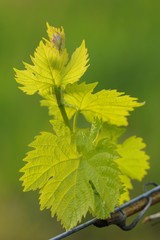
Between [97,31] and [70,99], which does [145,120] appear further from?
[70,99]

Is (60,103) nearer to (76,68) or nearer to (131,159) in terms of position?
(76,68)

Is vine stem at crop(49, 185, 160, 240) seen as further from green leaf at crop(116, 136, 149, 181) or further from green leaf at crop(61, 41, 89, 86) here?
green leaf at crop(61, 41, 89, 86)

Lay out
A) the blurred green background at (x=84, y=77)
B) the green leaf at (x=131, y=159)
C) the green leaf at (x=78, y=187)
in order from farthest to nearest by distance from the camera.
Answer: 1. the blurred green background at (x=84, y=77)
2. the green leaf at (x=131, y=159)
3. the green leaf at (x=78, y=187)

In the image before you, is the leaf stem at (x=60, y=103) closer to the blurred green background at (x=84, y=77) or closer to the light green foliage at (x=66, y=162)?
the light green foliage at (x=66, y=162)

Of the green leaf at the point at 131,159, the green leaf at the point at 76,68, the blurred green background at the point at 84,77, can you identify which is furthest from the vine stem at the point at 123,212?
the blurred green background at the point at 84,77

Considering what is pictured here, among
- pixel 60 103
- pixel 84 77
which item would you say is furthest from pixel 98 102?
pixel 84 77
